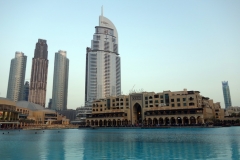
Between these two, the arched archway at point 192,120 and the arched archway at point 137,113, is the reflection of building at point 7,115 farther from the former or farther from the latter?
the arched archway at point 192,120

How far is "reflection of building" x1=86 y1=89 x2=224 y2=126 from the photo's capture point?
367ft

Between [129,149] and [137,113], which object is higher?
[137,113]

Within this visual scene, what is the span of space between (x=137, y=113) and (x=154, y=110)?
16746mm

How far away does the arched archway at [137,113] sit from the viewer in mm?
131625

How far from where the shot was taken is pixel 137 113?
13588 centimetres

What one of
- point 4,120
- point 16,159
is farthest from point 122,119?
point 16,159

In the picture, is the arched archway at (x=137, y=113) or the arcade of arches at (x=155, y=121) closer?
the arcade of arches at (x=155, y=121)

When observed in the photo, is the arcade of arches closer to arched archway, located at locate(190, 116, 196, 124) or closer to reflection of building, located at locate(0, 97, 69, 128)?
arched archway, located at locate(190, 116, 196, 124)

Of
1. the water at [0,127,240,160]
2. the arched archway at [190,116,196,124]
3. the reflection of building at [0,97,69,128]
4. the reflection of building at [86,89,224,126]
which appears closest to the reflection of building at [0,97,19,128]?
the reflection of building at [0,97,69,128]

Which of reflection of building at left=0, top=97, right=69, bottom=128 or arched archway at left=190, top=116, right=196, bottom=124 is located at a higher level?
reflection of building at left=0, top=97, right=69, bottom=128

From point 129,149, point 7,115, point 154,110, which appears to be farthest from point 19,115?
point 129,149

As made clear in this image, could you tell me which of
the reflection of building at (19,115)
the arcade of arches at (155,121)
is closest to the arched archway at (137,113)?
the arcade of arches at (155,121)

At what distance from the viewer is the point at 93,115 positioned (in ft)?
481

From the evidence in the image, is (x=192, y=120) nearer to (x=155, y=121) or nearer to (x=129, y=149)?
(x=155, y=121)
